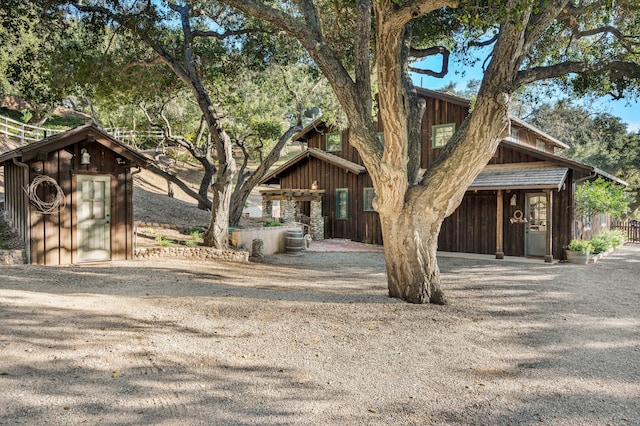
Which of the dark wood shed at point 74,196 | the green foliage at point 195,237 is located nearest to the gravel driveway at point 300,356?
the dark wood shed at point 74,196

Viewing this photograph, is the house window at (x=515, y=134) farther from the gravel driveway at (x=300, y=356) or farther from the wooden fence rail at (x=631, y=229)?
the gravel driveway at (x=300, y=356)

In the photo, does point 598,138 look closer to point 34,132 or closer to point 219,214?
point 219,214

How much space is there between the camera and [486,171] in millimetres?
15648

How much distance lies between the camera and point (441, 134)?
17156 mm

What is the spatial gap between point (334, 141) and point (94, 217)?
12.4 m

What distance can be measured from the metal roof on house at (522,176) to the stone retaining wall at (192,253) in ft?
26.6

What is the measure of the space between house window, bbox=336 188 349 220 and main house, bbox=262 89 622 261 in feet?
0.15

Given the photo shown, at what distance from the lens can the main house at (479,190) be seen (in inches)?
551

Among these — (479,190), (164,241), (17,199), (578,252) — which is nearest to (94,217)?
(17,199)

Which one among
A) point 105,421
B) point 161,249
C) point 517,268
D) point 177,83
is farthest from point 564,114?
point 105,421

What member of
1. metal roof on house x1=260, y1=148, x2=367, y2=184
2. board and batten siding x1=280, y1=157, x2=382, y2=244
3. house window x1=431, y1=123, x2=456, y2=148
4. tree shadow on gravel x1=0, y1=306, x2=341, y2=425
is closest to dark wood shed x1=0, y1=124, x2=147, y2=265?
tree shadow on gravel x1=0, y1=306, x2=341, y2=425

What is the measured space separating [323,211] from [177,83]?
854cm

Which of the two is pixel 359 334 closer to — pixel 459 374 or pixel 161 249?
pixel 459 374

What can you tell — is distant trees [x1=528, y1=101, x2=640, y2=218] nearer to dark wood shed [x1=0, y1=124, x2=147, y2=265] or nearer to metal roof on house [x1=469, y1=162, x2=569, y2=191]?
metal roof on house [x1=469, y1=162, x2=569, y2=191]
